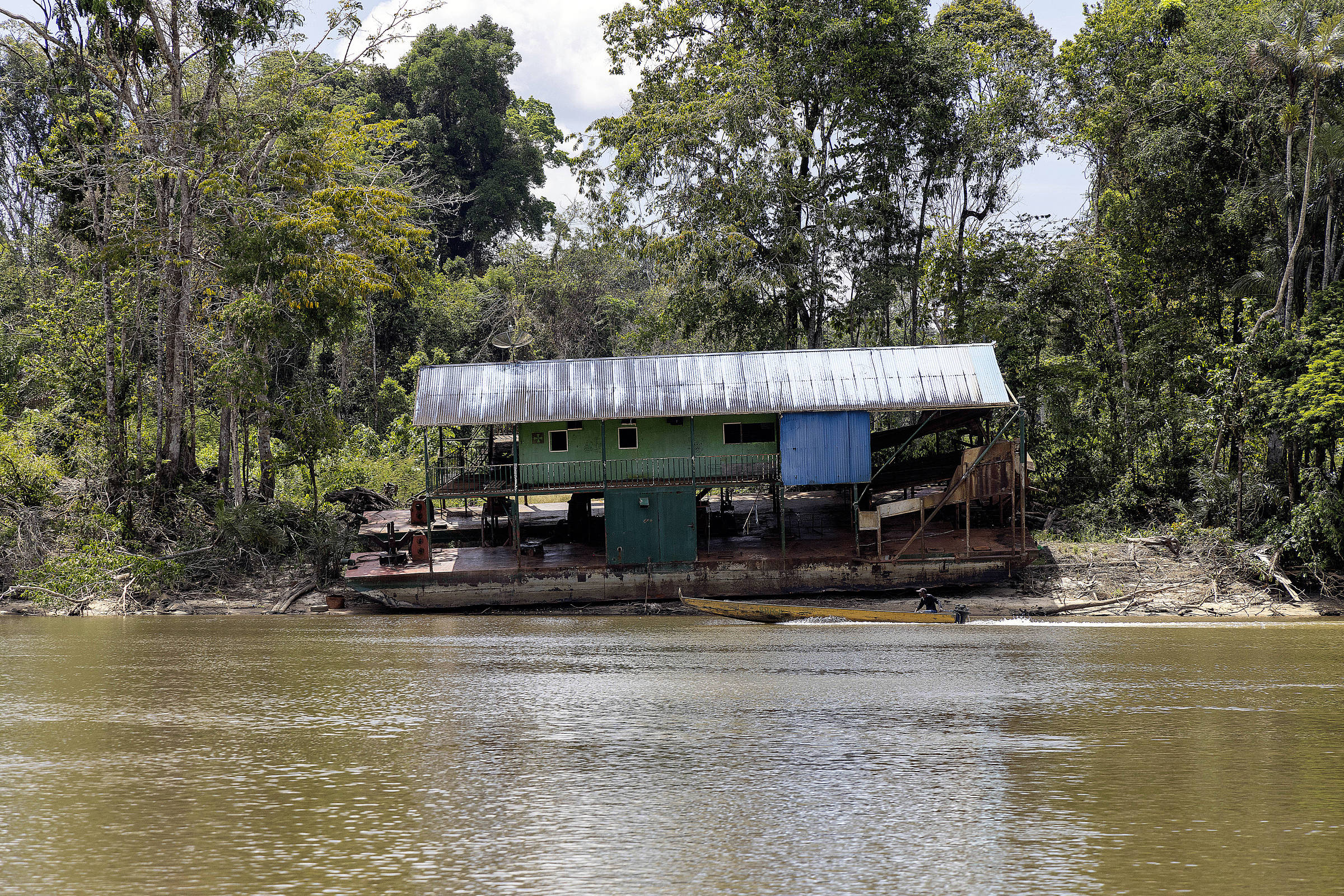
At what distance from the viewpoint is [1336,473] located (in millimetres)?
30000

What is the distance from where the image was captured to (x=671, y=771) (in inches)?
474

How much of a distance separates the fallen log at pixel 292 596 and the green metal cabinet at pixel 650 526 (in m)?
8.56

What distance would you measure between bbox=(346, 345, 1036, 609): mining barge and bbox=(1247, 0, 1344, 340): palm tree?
887 cm

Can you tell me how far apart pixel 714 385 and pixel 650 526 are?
4.43 metres

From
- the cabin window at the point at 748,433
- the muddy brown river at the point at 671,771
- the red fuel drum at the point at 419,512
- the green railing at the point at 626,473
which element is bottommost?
the muddy brown river at the point at 671,771

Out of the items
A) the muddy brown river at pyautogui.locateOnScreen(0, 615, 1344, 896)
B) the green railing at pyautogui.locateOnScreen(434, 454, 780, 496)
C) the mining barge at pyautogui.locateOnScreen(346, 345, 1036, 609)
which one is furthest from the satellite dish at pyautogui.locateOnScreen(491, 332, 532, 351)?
the muddy brown river at pyautogui.locateOnScreen(0, 615, 1344, 896)

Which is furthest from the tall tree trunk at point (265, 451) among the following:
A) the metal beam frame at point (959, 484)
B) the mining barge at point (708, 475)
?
the metal beam frame at point (959, 484)

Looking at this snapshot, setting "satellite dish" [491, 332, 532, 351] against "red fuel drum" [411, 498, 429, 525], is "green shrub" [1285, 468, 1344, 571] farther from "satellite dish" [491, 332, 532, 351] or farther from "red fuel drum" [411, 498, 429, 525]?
"satellite dish" [491, 332, 532, 351]

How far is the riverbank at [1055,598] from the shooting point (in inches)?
1099

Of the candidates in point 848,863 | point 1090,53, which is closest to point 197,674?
point 848,863

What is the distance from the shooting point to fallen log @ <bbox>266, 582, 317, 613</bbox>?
1147 inches

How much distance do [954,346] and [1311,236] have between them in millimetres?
11473

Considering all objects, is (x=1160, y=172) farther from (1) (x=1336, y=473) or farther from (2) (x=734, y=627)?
(2) (x=734, y=627)

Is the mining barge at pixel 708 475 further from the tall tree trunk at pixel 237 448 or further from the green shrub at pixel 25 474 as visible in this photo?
the green shrub at pixel 25 474
